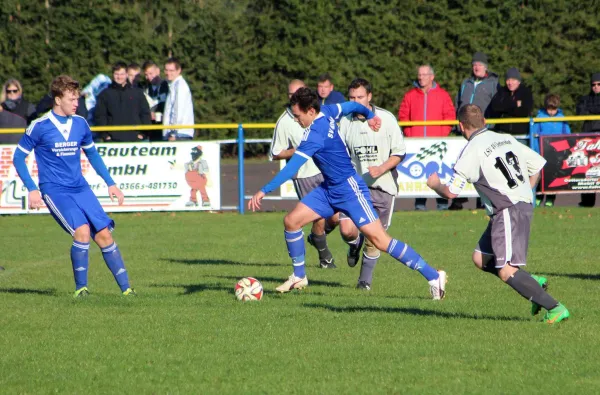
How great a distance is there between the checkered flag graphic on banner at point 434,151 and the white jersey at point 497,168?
925 cm

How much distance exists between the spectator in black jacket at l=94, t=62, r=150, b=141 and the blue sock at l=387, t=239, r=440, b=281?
9486mm

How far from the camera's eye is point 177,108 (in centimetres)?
1825

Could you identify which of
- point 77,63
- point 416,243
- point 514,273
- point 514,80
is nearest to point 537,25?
point 514,80

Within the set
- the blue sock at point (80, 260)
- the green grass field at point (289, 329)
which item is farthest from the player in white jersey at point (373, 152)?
the blue sock at point (80, 260)

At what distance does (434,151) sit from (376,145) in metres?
6.48

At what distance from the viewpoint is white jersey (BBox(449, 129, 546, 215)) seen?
800 centimetres

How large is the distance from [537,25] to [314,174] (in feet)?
52.2

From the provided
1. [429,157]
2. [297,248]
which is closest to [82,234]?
[297,248]

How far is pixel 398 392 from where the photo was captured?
6227 millimetres

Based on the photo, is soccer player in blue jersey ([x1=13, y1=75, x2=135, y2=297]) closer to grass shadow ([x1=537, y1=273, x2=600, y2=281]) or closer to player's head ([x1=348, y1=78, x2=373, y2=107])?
player's head ([x1=348, y1=78, x2=373, y2=107])

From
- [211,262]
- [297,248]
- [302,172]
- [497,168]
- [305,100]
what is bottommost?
[211,262]

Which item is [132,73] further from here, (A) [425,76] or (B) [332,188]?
(B) [332,188]

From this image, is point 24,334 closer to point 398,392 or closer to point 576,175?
point 398,392

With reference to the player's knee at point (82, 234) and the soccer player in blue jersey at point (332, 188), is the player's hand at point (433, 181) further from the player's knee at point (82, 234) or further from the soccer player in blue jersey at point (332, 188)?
the player's knee at point (82, 234)
